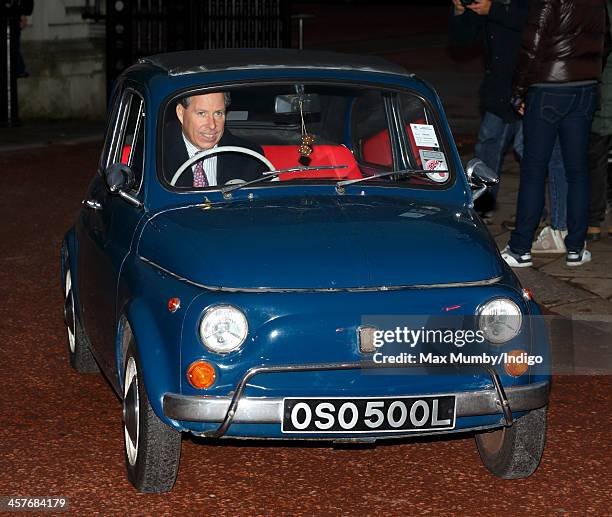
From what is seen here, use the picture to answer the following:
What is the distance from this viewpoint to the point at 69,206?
13172mm

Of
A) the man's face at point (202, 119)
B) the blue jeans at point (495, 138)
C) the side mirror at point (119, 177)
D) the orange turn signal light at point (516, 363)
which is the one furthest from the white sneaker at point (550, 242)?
the orange turn signal light at point (516, 363)

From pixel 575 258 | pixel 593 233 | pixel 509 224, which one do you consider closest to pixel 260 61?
pixel 575 258

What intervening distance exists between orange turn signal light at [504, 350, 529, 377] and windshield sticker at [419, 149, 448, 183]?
4.14 feet

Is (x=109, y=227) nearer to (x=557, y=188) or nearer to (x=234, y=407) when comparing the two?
(x=234, y=407)

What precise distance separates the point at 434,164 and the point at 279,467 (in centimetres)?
155

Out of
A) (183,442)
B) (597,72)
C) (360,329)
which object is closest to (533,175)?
→ (597,72)

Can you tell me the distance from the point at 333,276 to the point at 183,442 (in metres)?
1.43

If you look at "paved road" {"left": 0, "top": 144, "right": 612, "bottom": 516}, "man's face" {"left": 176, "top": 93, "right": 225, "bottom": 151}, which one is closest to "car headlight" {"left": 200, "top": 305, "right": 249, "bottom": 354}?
"paved road" {"left": 0, "top": 144, "right": 612, "bottom": 516}

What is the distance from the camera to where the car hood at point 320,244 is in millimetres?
5602

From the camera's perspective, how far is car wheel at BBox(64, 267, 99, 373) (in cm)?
752

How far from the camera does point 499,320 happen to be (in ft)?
18.5

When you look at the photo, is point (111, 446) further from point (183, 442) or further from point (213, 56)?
point (213, 56)

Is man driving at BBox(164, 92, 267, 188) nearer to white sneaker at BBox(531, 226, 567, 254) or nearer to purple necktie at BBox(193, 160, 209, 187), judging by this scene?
purple necktie at BBox(193, 160, 209, 187)

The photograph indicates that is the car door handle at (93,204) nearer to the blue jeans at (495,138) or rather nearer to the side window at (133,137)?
the side window at (133,137)
